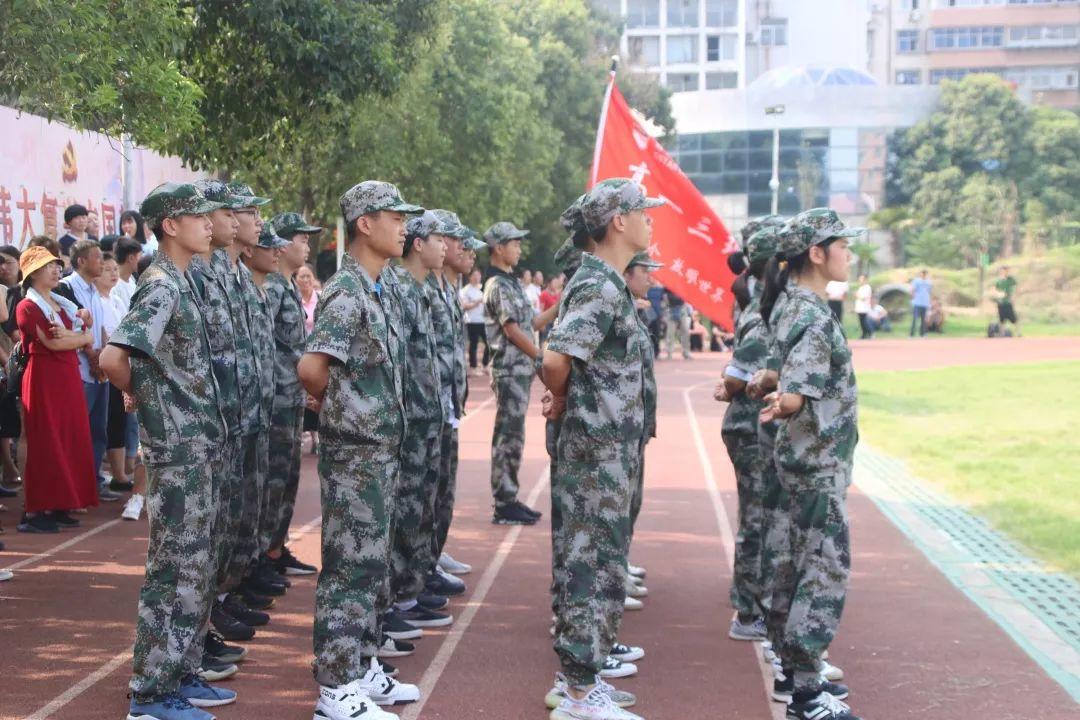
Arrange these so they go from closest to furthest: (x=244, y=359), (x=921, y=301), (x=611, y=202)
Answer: (x=611, y=202), (x=244, y=359), (x=921, y=301)

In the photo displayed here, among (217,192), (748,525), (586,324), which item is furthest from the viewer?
(748,525)

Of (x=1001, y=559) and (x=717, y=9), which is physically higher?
(x=717, y=9)

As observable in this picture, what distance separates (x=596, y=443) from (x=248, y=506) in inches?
75.4

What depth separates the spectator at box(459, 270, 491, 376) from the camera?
21.0m

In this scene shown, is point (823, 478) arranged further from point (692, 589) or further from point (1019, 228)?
point (1019, 228)

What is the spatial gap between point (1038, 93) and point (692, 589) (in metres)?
80.9

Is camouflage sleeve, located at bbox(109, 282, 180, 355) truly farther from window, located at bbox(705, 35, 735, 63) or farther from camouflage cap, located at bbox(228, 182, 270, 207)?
window, located at bbox(705, 35, 735, 63)

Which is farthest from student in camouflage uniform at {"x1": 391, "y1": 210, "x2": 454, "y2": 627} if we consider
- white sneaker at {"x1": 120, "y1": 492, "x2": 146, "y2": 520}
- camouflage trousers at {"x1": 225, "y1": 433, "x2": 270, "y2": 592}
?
white sneaker at {"x1": 120, "y1": 492, "x2": 146, "y2": 520}

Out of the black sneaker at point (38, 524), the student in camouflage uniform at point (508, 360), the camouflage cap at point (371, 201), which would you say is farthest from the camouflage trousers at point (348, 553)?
the black sneaker at point (38, 524)

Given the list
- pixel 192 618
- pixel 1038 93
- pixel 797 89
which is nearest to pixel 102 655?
pixel 192 618

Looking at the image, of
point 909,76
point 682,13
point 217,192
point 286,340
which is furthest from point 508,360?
point 682,13

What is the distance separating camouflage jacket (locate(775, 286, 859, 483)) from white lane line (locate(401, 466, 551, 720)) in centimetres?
181

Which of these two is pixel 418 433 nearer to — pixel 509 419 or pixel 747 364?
pixel 747 364

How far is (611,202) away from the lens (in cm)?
569
